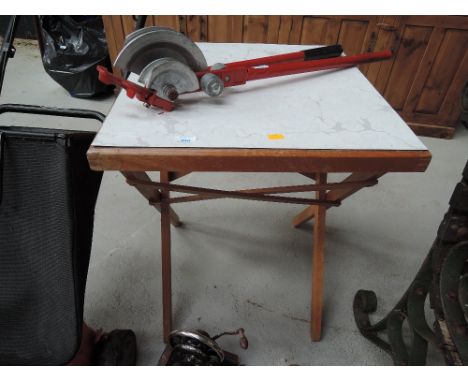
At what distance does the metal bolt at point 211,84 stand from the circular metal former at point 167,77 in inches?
1.0

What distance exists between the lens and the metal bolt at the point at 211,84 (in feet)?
2.42

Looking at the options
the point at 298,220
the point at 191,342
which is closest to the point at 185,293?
the point at 191,342

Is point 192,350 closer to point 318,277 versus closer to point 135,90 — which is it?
point 318,277

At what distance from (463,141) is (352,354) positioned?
1811 millimetres

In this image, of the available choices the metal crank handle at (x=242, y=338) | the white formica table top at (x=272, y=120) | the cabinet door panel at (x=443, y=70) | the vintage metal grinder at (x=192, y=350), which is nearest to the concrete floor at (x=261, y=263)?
the metal crank handle at (x=242, y=338)

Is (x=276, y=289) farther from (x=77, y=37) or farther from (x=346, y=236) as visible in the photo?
(x=77, y=37)

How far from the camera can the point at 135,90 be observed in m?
0.68

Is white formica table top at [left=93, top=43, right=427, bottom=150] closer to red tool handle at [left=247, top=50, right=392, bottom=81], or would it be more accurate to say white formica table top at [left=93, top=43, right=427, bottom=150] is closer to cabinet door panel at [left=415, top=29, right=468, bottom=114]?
red tool handle at [left=247, top=50, right=392, bottom=81]

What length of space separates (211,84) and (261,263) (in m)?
0.87

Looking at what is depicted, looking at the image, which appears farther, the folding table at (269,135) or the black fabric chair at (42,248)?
the black fabric chair at (42,248)

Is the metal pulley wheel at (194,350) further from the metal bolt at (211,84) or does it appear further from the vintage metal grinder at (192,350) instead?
the metal bolt at (211,84)

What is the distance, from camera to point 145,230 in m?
1.52

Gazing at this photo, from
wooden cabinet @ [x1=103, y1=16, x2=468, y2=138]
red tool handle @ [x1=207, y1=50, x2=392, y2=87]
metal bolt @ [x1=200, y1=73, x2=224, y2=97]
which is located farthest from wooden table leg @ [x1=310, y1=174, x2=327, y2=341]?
wooden cabinet @ [x1=103, y1=16, x2=468, y2=138]

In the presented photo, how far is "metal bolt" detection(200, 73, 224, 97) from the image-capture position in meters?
0.74
